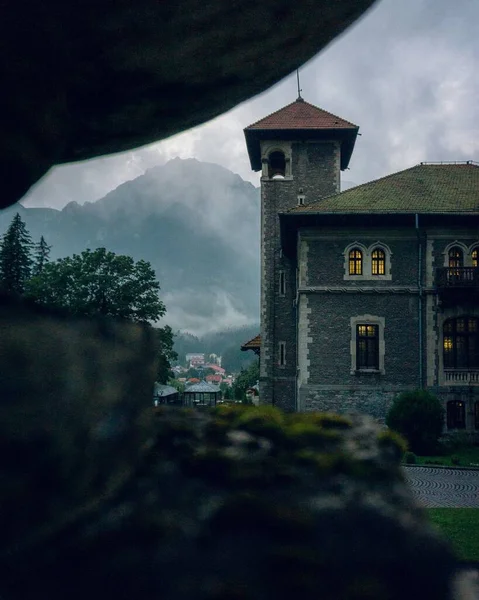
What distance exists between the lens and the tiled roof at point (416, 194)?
23.6 meters

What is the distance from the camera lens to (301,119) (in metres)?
31.3

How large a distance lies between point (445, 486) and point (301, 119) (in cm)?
2277

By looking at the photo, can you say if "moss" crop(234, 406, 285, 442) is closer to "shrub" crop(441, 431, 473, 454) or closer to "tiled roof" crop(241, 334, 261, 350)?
"shrub" crop(441, 431, 473, 454)

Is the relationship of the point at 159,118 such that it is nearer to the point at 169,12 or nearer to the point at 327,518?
the point at 169,12

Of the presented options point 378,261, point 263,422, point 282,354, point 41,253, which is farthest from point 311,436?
point 41,253

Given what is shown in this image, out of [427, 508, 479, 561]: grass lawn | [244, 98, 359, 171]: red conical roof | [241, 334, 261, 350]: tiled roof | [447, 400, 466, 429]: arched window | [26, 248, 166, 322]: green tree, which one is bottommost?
[427, 508, 479, 561]: grass lawn

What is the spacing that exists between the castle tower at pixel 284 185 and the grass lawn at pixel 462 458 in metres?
9.94

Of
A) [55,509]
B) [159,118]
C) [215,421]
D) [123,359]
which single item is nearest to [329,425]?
[215,421]

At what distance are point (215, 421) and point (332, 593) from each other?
952 mm

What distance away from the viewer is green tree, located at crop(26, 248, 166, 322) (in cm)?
2423

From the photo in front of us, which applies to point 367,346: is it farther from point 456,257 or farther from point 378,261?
point 456,257

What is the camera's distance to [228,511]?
161 cm

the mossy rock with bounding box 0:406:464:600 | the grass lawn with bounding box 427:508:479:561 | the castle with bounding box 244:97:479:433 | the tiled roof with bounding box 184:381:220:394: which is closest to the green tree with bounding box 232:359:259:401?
the tiled roof with bounding box 184:381:220:394

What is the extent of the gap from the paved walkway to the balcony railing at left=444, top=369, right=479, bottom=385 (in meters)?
6.54
